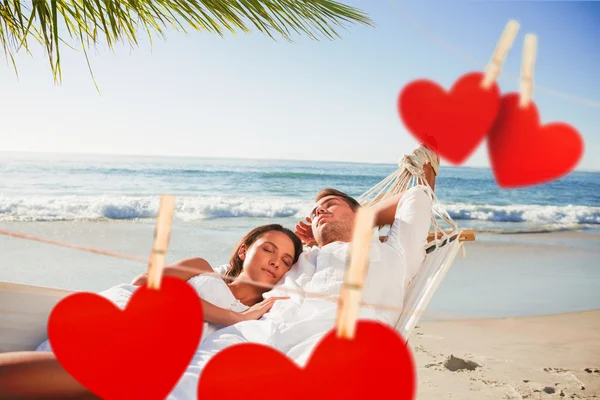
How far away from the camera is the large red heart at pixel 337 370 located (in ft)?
1.59

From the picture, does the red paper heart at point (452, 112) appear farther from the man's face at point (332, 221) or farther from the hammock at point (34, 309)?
the man's face at point (332, 221)

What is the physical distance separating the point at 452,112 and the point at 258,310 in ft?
4.03

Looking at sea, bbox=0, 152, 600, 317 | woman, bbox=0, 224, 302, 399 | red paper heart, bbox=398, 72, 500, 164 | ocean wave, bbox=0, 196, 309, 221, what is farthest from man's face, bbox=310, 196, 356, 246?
ocean wave, bbox=0, 196, 309, 221

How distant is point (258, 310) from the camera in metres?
1.72

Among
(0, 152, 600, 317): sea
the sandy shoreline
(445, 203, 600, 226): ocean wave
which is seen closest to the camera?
the sandy shoreline

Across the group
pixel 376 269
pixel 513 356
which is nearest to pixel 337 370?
pixel 376 269

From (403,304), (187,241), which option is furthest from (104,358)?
(187,241)

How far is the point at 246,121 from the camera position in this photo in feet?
44.6

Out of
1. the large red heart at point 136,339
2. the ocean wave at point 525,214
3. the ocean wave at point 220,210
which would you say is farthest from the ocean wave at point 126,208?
the large red heart at point 136,339

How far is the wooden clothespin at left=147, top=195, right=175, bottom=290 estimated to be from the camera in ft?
1.83

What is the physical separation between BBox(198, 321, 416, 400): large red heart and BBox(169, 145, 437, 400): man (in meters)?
0.82

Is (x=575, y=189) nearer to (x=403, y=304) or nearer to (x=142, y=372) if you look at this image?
(x=403, y=304)

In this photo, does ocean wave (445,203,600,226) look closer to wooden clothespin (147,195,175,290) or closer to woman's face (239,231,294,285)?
woman's face (239,231,294,285)

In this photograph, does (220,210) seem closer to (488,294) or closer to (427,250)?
(488,294)
